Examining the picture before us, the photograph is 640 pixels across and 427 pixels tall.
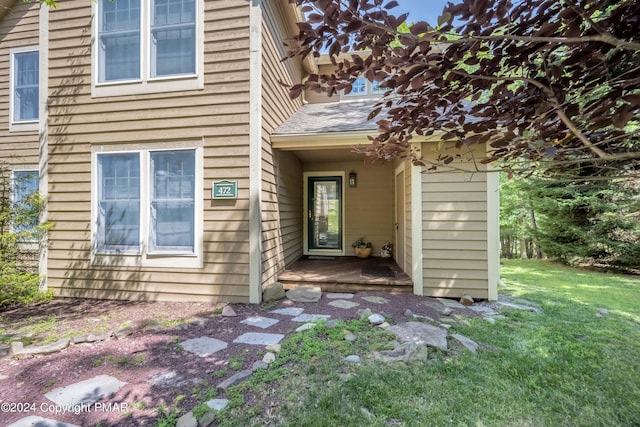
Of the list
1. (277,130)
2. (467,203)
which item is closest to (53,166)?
(277,130)

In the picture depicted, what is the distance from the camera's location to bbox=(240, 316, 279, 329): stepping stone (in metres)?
3.40

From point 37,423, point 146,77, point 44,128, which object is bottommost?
point 37,423

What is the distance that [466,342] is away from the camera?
2879 millimetres

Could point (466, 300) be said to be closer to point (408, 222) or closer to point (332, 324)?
point (408, 222)

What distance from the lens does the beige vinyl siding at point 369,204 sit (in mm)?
7023

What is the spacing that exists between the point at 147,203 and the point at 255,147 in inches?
73.4

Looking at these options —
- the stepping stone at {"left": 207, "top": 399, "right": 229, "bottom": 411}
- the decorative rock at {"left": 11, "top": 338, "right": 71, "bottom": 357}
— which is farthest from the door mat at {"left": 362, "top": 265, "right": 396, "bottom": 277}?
the decorative rock at {"left": 11, "top": 338, "right": 71, "bottom": 357}

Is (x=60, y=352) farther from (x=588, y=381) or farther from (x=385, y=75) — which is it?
(x=588, y=381)

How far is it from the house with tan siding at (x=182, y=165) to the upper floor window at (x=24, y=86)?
137cm

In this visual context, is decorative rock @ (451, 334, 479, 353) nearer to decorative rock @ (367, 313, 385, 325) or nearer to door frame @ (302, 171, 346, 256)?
Answer: decorative rock @ (367, 313, 385, 325)

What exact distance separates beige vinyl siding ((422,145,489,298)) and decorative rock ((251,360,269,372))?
2.98m

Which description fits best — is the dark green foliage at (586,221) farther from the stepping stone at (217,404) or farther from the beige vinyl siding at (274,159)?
the stepping stone at (217,404)

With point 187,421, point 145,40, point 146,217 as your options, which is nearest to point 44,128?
point 145,40

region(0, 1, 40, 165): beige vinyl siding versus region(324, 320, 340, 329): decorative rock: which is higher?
region(0, 1, 40, 165): beige vinyl siding
